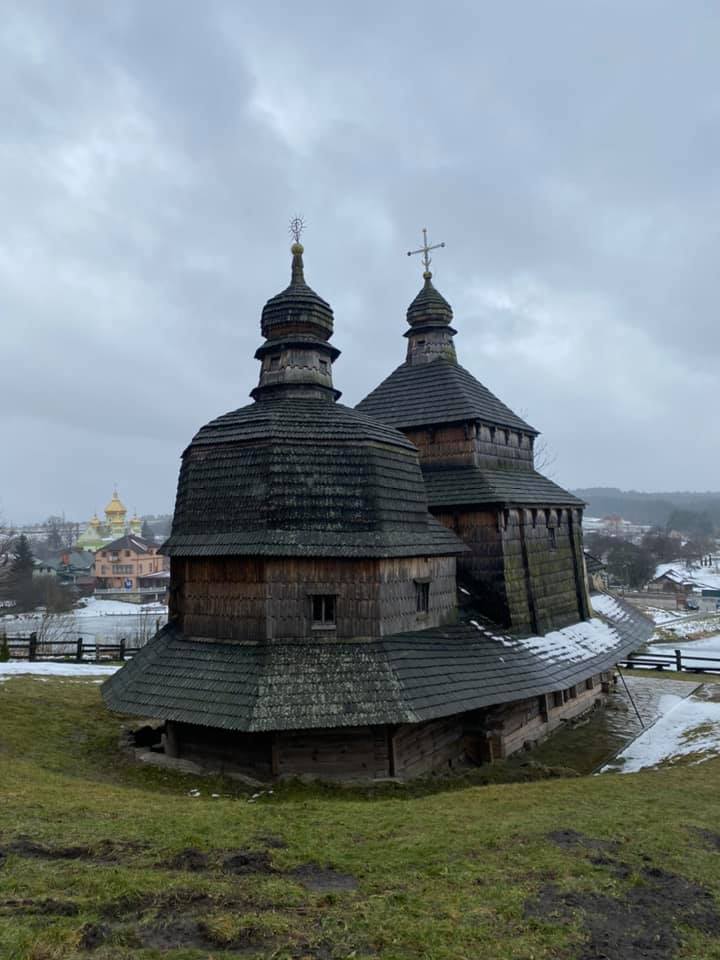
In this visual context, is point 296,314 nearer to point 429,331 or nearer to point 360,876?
point 429,331

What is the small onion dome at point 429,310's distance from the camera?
22.9 metres

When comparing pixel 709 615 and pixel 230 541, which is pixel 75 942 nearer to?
pixel 230 541

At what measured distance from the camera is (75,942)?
4.84 metres

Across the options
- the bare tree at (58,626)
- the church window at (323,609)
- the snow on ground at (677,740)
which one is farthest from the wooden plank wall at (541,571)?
the bare tree at (58,626)

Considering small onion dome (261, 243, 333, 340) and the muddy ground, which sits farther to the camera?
small onion dome (261, 243, 333, 340)

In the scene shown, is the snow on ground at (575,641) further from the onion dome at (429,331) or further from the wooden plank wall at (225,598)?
the onion dome at (429,331)

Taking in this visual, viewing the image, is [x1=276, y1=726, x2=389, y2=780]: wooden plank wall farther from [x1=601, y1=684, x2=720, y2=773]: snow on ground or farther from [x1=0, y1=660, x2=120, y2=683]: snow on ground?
[x1=0, y1=660, x2=120, y2=683]: snow on ground

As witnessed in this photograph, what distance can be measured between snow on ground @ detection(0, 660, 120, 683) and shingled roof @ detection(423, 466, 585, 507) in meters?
13.4

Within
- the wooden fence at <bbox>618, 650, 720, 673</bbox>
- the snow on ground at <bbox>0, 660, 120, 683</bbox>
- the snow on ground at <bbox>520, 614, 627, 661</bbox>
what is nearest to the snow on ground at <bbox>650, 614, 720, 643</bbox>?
the wooden fence at <bbox>618, 650, 720, 673</bbox>

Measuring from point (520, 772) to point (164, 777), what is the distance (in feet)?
24.8

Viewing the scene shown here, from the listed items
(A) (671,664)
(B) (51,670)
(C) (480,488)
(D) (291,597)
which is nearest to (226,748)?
(D) (291,597)

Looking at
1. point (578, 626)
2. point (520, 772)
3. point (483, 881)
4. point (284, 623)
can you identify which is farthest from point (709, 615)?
point (483, 881)

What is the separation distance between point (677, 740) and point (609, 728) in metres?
2.37

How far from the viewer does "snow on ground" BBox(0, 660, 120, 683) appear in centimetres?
2052
